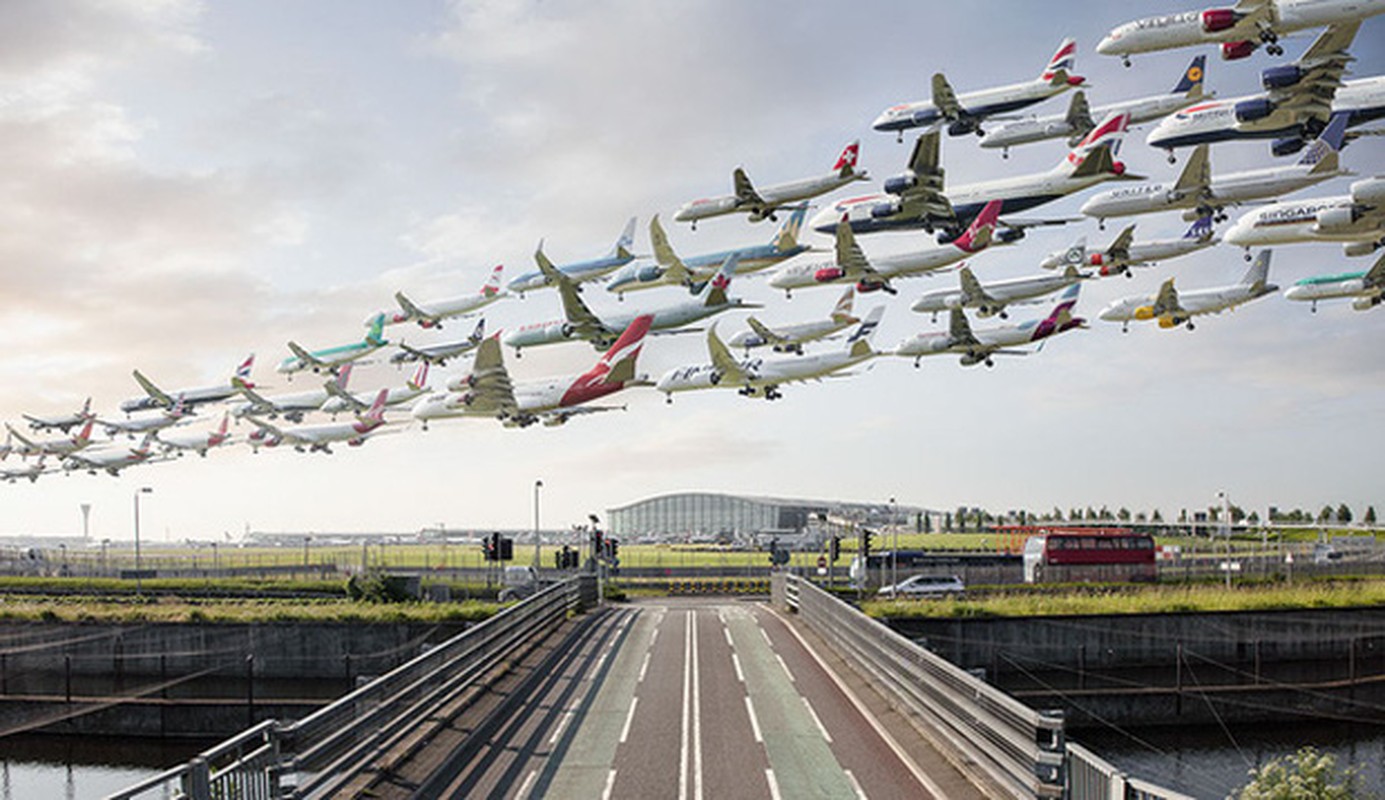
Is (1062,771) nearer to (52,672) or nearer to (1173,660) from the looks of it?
(1173,660)

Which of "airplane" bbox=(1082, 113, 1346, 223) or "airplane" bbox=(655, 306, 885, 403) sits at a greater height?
"airplane" bbox=(1082, 113, 1346, 223)

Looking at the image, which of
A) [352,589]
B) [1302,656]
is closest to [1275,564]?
[1302,656]

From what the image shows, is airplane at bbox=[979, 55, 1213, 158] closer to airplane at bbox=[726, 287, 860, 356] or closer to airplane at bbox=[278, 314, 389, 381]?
airplane at bbox=[726, 287, 860, 356]

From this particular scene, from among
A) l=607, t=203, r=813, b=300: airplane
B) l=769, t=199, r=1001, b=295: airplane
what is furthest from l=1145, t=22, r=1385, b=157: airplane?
l=607, t=203, r=813, b=300: airplane

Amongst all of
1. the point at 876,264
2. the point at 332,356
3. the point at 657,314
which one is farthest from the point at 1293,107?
the point at 332,356

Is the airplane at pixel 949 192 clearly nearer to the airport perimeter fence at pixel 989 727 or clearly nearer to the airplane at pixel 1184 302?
the airplane at pixel 1184 302

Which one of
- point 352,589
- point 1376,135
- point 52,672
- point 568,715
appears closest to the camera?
point 568,715
